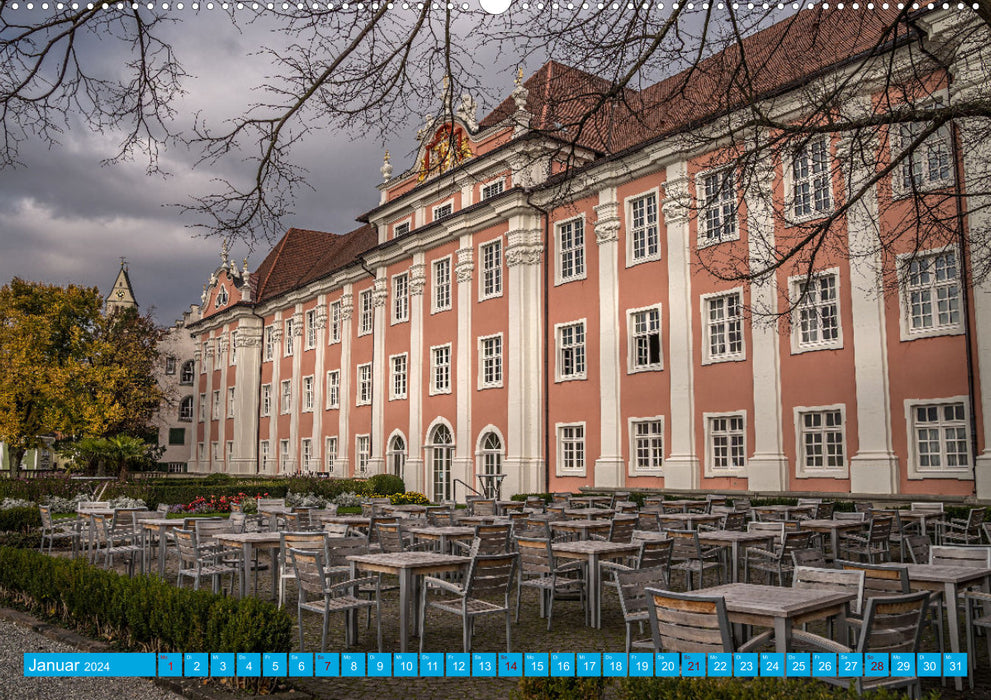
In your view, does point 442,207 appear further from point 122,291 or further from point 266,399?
point 122,291

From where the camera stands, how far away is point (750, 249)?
21328 mm

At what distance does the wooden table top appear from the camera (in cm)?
558

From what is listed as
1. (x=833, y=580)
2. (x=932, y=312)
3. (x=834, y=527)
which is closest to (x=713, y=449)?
(x=932, y=312)

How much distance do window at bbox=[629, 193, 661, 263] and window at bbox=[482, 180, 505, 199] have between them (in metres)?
6.78

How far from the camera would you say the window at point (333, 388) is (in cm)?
4124

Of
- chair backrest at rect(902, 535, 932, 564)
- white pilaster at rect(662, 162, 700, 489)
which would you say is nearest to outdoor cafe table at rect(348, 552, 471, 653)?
chair backrest at rect(902, 535, 932, 564)

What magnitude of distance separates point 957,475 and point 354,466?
27.0 meters

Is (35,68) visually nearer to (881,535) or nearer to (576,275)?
(881,535)

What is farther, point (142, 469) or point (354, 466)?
point (142, 469)

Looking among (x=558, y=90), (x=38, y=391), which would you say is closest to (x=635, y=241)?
(x=558, y=90)

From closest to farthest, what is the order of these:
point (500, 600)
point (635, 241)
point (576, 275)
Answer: point (500, 600), point (635, 241), point (576, 275)

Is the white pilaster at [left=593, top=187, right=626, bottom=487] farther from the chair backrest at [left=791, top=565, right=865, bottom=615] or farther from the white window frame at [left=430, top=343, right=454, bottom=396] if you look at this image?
the chair backrest at [left=791, top=565, right=865, bottom=615]

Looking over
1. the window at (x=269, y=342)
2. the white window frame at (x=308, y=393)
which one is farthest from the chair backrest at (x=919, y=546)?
the window at (x=269, y=342)

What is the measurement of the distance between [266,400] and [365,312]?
44.1ft
